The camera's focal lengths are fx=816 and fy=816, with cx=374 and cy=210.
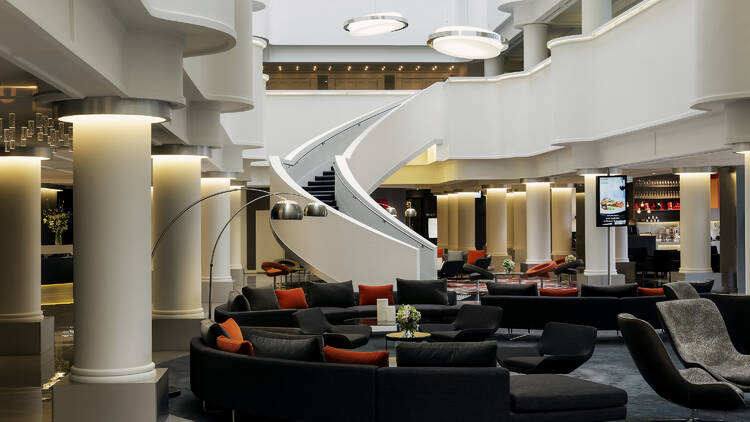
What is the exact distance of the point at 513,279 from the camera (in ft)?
79.0

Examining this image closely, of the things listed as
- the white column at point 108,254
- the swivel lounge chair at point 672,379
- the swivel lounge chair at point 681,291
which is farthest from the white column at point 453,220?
the white column at point 108,254

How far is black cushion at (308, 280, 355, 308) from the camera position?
1310cm

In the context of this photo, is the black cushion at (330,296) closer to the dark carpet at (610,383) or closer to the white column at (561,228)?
the dark carpet at (610,383)

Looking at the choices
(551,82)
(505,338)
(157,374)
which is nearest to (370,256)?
(505,338)

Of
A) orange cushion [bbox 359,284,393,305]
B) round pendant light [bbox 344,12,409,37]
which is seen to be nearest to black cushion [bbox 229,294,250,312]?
orange cushion [bbox 359,284,393,305]

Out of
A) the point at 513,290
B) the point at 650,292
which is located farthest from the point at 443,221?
the point at 650,292

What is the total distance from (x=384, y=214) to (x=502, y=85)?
6.32m

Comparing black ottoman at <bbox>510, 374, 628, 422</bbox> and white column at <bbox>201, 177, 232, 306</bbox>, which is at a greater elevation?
white column at <bbox>201, 177, 232, 306</bbox>

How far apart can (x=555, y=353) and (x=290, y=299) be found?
16.3ft

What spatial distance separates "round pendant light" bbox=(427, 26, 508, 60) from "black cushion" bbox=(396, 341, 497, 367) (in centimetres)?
1306

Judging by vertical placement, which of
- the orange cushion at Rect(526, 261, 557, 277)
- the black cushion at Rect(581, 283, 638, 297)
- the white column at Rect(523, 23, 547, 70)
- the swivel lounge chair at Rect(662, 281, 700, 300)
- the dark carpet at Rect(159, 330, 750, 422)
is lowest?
the dark carpet at Rect(159, 330, 750, 422)

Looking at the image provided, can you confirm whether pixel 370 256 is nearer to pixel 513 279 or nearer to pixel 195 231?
pixel 195 231

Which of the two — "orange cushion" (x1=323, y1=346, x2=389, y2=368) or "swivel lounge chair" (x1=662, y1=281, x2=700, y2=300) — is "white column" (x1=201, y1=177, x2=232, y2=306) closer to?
"swivel lounge chair" (x1=662, y1=281, x2=700, y2=300)

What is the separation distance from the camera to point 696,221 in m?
19.1
